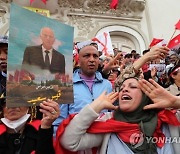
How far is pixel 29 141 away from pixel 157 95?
83 cm

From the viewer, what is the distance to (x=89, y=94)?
2.39 metres

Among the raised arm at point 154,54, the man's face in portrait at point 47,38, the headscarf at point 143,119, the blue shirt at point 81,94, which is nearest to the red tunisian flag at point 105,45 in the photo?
the blue shirt at point 81,94

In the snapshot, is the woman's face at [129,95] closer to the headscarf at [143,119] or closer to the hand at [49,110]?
the headscarf at [143,119]

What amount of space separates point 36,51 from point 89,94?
90 centimetres

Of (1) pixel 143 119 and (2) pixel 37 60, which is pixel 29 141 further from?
(1) pixel 143 119

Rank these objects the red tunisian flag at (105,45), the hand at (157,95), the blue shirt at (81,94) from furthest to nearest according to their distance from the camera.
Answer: the red tunisian flag at (105,45) → the blue shirt at (81,94) → the hand at (157,95)

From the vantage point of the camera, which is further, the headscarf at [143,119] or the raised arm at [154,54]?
the raised arm at [154,54]

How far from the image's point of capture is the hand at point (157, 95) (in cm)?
171

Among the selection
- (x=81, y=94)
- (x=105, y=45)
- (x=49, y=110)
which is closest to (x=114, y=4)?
(x=105, y=45)

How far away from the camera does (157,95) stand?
1.74 m

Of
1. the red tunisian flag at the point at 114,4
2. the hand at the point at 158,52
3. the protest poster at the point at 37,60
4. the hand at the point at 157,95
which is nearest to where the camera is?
the protest poster at the point at 37,60

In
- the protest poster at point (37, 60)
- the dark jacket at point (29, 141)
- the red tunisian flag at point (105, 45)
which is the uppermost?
the red tunisian flag at point (105, 45)

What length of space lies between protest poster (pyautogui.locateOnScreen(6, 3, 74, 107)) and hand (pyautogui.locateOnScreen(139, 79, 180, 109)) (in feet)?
1.50

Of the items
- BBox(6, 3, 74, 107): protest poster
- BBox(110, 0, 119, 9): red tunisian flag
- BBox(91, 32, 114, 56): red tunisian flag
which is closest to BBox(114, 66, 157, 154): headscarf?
BBox(6, 3, 74, 107): protest poster
